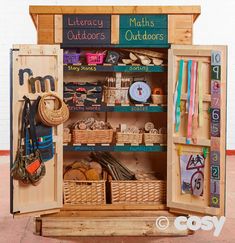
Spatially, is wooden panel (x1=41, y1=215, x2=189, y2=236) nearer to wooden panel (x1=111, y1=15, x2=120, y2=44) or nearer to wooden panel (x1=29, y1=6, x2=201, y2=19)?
wooden panel (x1=111, y1=15, x2=120, y2=44)

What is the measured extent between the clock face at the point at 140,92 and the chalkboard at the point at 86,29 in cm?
54

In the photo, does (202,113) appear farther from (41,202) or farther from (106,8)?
(41,202)

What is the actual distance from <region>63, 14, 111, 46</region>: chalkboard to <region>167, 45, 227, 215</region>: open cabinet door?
64cm

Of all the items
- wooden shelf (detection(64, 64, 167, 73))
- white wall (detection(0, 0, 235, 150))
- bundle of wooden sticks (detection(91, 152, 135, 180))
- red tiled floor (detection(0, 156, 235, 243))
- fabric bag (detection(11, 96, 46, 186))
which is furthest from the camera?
white wall (detection(0, 0, 235, 150))

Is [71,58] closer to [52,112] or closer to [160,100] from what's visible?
[52,112]

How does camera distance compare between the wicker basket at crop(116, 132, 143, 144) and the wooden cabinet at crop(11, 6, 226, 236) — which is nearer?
the wooden cabinet at crop(11, 6, 226, 236)

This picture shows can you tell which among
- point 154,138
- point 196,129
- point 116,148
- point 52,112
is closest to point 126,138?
point 116,148

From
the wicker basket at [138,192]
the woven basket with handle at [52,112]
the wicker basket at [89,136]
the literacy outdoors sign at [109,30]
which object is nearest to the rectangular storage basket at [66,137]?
the wicker basket at [89,136]

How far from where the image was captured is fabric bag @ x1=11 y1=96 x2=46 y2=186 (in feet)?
13.5

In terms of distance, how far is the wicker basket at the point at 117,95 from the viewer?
4.64 meters

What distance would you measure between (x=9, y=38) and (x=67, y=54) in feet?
16.3

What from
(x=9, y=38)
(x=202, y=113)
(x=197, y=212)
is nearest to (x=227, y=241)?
(x=197, y=212)

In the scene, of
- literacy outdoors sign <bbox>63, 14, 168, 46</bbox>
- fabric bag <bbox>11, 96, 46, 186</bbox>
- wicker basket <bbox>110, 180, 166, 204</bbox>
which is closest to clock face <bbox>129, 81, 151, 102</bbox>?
literacy outdoors sign <bbox>63, 14, 168, 46</bbox>

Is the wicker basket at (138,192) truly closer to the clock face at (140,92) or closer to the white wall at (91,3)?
the clock face at (140,92)
